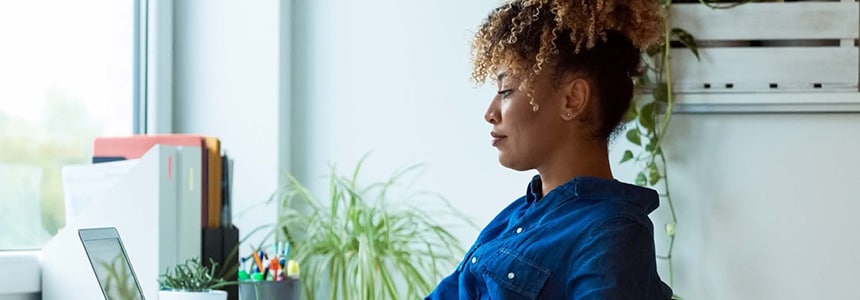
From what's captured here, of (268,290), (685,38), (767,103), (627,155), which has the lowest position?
(268,290)

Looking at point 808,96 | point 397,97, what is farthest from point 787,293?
point 397,97

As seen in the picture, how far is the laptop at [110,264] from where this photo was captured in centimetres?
170

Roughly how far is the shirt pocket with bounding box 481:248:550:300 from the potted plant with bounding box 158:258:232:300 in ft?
2.37

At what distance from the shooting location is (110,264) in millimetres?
1713

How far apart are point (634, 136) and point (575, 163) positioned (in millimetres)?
952

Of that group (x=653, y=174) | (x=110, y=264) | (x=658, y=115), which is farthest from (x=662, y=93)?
(x=110, y=264)

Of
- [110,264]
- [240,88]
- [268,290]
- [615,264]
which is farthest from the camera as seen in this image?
[240,88]

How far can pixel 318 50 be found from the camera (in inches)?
98.8

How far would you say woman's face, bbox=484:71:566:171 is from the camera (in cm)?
138

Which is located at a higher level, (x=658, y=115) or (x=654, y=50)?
(x=654, y=50)

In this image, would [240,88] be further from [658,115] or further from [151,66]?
[658,115]

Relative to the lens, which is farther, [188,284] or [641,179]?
[641,179]

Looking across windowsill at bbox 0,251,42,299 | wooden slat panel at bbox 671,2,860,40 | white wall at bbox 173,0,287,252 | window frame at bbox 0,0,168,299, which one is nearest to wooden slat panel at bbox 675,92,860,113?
wooden slat panel at bbox 671,2,860,40

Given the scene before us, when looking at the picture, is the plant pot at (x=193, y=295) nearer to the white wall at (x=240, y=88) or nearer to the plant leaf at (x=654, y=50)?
the white wall at (x=240, y=88)
